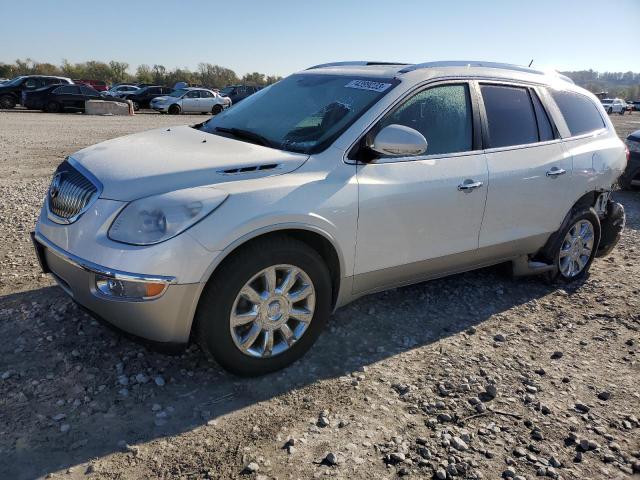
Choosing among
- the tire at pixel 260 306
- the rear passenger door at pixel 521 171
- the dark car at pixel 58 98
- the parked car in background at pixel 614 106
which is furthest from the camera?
the parked car in background at pixel 614 106

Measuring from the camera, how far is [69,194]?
3195 millimetres

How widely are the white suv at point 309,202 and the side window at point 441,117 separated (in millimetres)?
12

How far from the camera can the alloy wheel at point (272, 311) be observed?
3.05m

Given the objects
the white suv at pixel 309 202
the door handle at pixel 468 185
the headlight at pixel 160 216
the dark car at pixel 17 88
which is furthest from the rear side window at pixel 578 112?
the dark car at pixel 17 88

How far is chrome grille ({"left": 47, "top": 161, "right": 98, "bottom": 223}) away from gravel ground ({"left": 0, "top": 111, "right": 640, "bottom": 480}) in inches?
34.3

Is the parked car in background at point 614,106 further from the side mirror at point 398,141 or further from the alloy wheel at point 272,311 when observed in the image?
the alloy wheel at point 272,311

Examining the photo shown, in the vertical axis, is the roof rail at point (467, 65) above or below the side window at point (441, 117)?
above

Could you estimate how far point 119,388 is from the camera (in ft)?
9.95

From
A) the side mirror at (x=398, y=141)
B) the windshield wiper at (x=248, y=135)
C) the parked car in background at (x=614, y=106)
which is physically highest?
the side mirror at (x=398, y=141)

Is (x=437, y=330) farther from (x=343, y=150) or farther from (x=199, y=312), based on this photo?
(x=199, y=312)

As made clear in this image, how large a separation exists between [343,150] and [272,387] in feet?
4.95

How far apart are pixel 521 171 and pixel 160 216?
9.30ft

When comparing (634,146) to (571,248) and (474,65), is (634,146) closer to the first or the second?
(571,248)

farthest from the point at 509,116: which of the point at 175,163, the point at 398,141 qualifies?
the point at 175,163
